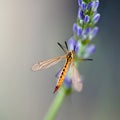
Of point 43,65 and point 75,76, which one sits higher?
point 43,65

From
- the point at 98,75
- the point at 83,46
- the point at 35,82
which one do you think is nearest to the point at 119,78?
the point at 98,75

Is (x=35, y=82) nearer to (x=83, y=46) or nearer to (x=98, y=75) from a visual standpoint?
(x=98, y=75)

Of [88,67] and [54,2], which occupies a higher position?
[54,2]

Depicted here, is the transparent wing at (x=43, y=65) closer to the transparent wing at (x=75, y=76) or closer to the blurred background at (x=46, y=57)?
the transparent wing at (x=75, y=76)

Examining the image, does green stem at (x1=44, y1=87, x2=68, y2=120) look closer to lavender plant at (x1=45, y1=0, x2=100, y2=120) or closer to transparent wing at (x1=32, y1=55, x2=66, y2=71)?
lavender plant at (x1=45, y1=0, x2=100, y2=120)

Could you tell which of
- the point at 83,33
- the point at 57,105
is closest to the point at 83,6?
the point at 83,33

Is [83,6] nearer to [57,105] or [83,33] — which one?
[83,33]
